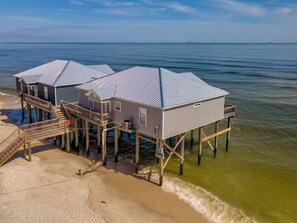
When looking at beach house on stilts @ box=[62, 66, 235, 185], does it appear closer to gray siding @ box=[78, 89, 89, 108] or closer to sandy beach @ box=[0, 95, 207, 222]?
gray siding @ box=[78, 89, 89, 108]

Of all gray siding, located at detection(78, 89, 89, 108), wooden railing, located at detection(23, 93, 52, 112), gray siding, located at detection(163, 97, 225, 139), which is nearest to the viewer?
gray siding, located at detection(163, 97, 225, 139)

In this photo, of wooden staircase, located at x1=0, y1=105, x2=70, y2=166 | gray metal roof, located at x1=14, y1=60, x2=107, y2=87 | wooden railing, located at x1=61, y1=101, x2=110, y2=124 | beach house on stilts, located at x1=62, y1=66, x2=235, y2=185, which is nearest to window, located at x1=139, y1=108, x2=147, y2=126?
beach house on stilts, located at x1=62, y1=66, x2=235, y2=185

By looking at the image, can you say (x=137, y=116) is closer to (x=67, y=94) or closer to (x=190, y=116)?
(x=190, y=116)

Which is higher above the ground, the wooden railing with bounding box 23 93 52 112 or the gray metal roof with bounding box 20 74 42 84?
the gray metal roof with bounding box 20 74 42 84

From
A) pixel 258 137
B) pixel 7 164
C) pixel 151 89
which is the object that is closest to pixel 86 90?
pixel 151 89

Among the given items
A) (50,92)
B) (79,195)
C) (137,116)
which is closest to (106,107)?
(137,116)

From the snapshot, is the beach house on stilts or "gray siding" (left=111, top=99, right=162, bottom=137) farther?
the beach house on stilts

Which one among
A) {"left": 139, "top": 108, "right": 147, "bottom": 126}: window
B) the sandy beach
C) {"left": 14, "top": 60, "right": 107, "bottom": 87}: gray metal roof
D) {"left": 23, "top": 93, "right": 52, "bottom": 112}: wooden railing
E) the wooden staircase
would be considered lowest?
the sandy beach

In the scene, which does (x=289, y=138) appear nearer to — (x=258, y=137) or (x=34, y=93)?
(x=258, y=137)
